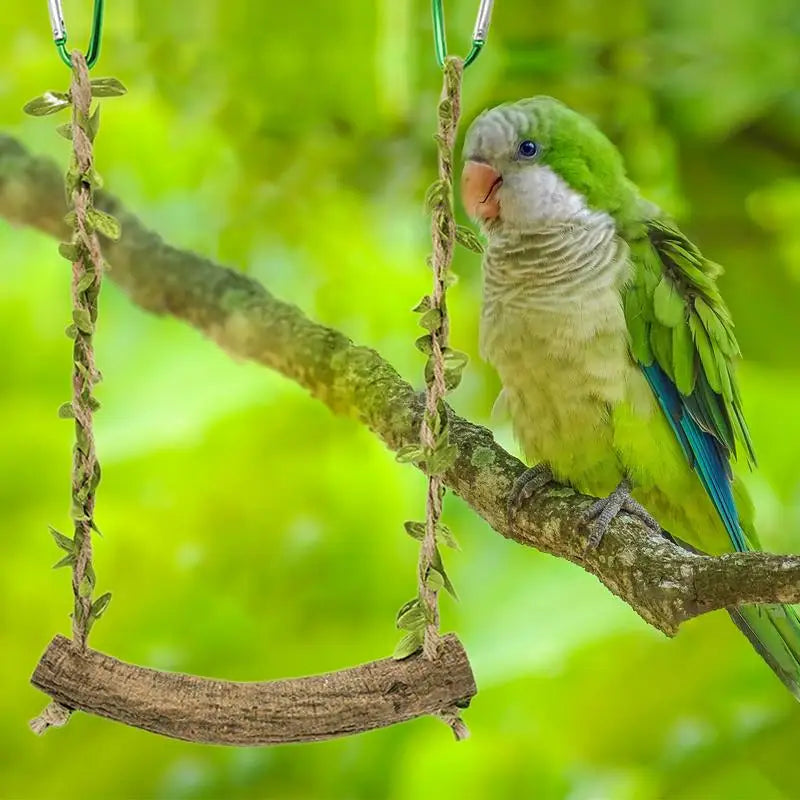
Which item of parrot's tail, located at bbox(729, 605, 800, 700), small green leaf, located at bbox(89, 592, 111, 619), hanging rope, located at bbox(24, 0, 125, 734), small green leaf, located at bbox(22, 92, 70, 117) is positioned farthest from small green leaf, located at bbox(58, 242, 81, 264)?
parrot's tail, located at bbox(729, 605, 800, 700)

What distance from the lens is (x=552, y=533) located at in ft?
2.94

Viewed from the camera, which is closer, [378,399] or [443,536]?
[443,536]

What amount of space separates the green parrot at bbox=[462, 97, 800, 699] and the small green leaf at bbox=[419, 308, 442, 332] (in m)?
0.20

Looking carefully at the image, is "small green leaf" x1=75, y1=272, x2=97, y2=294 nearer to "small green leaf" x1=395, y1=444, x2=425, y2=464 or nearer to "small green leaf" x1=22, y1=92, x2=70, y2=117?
"small green leaf" x1=22, y1=92, x2=70, y2=117

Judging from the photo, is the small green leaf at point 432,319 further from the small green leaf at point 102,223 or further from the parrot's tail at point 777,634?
the parrot's tail at point 777,634

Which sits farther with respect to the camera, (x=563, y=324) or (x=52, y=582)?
(x=52, y=582)

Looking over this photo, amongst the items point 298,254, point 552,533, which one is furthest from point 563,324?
point 298,254

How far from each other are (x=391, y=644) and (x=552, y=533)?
333mm

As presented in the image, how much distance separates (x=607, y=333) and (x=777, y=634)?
1.05 ft

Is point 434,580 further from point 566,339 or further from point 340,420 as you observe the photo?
point 340,420

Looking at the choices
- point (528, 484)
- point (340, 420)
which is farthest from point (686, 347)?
point (340, 420)

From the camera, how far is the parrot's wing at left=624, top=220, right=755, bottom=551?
35.6 inches

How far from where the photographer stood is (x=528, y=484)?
3.08ft

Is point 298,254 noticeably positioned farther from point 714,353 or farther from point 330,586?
point 714,353
